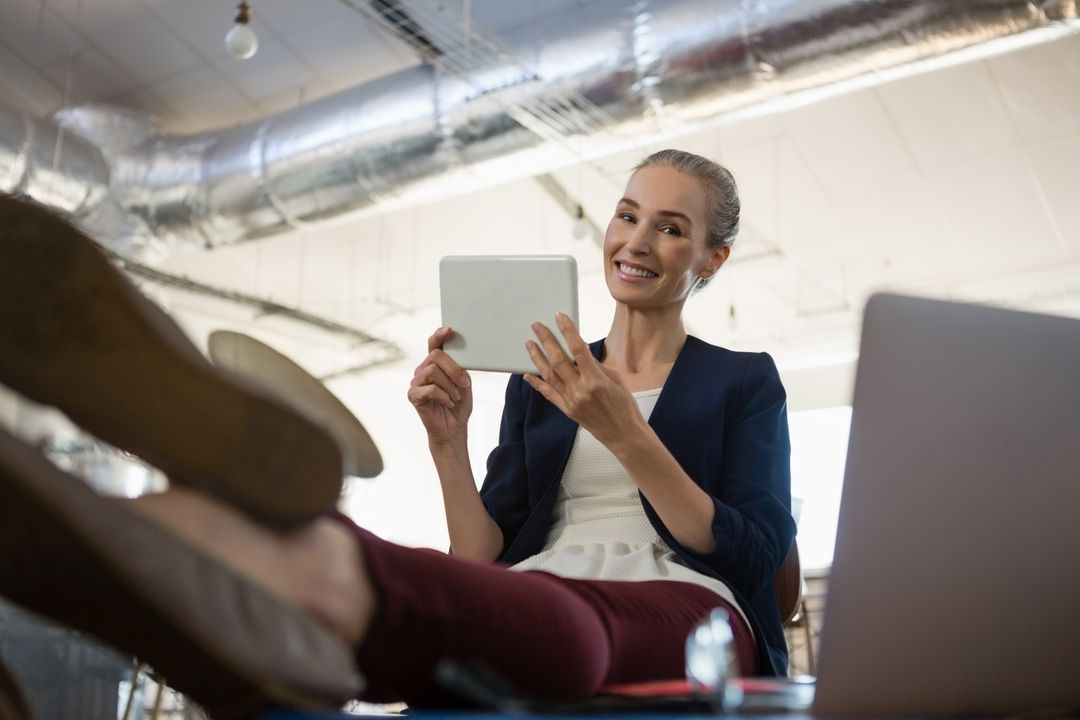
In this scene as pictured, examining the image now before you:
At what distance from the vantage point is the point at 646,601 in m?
1.02

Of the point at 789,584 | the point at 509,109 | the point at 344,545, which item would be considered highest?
the point at 509,109

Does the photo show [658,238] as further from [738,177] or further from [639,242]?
[738,177]

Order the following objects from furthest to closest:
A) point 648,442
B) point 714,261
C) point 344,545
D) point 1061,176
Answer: point 1061,176 → point 714,261 → point 648,442 → point 344,545

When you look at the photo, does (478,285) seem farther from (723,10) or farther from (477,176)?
(477,176)

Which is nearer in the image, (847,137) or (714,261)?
(714,261)

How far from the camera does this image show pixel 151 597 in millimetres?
577

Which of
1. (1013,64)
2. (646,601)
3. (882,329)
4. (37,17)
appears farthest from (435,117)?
(882,329)

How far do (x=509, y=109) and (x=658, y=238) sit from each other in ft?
8.49

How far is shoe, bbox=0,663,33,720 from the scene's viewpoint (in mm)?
788

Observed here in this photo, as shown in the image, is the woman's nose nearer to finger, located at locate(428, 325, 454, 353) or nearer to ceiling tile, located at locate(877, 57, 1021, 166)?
finger, located at locate(428, 325, 454, 353)

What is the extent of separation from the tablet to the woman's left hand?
0.07m

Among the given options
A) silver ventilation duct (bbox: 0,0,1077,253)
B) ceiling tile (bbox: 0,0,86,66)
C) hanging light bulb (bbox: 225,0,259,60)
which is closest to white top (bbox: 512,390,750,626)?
silver ventilation duct (bbox: 0,0,1077,253)

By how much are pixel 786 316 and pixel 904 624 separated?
7.45 metres

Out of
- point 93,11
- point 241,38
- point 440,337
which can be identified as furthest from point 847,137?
point 440,337
